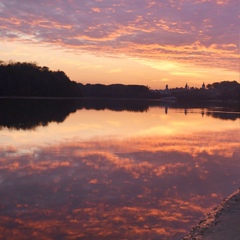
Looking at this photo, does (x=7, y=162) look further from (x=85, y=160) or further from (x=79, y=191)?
(x=79, y=191)

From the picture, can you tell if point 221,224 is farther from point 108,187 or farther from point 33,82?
point 33,82

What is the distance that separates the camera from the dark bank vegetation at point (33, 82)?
100438 millimetres

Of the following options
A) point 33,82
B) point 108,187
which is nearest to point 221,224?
point 108,187

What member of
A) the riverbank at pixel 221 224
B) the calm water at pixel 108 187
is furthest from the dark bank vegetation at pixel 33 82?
the riverbank at pixel 221 224

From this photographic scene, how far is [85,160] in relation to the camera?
14.8 metres

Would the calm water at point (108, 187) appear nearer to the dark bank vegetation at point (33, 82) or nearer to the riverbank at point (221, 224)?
the riverbank at point (221, 224)

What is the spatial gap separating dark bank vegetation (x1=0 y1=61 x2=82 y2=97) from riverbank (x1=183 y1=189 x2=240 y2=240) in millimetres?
95391

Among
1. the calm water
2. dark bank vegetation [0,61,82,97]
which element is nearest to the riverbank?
the calm water

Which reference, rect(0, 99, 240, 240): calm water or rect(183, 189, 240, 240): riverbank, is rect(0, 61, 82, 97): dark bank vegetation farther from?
rect(183, 189, 240, 240): riverbank

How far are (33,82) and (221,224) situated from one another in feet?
349

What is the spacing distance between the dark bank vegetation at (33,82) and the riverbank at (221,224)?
313 ft

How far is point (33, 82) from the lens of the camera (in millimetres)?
110125

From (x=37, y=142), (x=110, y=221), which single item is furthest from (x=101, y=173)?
(x=37, y=142)

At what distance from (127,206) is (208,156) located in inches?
343
